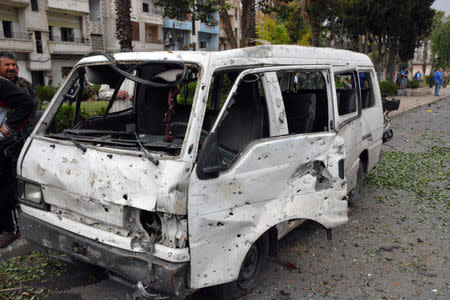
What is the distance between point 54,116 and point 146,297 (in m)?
2.04

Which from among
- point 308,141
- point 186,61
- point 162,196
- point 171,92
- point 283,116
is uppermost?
point 186,61

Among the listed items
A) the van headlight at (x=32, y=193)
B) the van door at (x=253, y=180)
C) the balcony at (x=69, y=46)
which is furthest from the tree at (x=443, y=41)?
the van headlight at (x=32, y=193)

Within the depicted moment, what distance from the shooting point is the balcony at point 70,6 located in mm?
29719

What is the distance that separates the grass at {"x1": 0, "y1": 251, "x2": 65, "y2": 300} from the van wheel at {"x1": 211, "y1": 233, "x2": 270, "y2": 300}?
1.68 metres

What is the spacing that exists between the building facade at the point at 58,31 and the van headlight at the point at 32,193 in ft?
78.3

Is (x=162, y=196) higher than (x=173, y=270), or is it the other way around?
(x=162, y=196)

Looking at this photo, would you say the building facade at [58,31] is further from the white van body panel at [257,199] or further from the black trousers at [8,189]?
the white van body panel at [257,199]

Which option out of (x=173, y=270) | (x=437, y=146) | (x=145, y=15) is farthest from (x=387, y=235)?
Answer: (x=145, y=15)

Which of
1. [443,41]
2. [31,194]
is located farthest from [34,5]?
[443,41]

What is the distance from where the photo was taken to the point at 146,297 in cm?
257

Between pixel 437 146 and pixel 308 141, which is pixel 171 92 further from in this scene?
pixel 437 146

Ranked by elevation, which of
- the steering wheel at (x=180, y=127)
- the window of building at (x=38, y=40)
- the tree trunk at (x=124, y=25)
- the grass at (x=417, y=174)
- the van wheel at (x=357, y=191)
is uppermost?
the window of building at (x=38, y=40)

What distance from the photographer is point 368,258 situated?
13.5 ft

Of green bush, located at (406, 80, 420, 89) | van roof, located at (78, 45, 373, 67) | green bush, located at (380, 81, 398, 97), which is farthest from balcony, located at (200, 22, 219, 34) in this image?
van roof, located at (78, 45, 373, 67)
